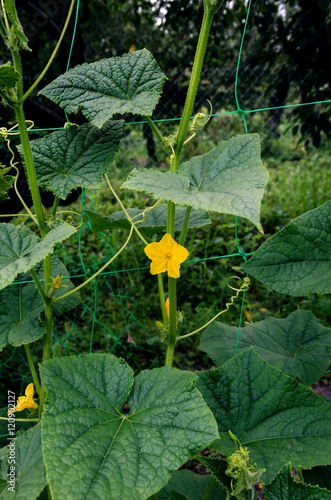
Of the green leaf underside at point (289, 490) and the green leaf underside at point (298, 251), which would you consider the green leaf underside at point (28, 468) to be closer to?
the green leaf underside at point (289, 490)

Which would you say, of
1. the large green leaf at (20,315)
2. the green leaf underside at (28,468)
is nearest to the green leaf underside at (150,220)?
the large green leaf at (20,315)

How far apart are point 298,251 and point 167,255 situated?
316 millimetres

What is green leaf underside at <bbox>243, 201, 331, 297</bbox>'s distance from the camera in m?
0.98

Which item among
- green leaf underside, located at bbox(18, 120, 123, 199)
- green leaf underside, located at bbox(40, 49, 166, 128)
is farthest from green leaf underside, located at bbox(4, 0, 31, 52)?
green leaf underside, located at bbox(18, 120, 123, 199)

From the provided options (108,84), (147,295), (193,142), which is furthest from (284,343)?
(193,142)

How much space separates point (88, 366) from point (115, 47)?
14.3 feet

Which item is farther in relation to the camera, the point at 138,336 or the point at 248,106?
the point at 248,106

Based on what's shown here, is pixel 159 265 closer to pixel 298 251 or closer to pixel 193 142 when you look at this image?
pixel 298 251

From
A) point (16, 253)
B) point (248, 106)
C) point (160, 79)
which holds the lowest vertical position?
point (248, 106)

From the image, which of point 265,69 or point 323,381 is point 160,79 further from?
point 265,69

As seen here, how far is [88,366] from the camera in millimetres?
929

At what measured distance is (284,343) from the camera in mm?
1336

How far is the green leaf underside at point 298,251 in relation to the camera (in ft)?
3.21

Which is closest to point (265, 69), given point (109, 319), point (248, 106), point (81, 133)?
point (248, 106)
